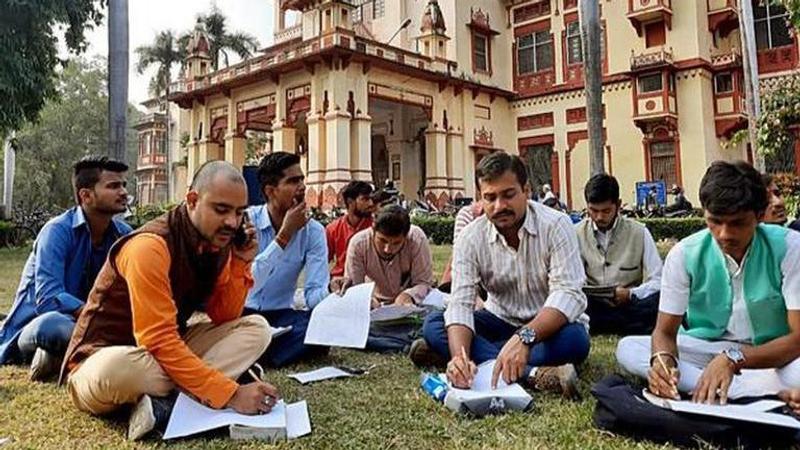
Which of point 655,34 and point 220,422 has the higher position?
point 655,34

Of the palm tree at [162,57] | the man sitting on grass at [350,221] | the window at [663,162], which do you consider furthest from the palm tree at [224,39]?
the man sitting on grass at [350,221]

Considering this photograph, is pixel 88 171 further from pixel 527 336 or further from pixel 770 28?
pixel 770 28

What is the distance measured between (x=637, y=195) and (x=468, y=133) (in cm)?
512

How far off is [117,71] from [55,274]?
522 cm

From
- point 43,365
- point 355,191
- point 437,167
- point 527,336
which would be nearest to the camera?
point 527,336

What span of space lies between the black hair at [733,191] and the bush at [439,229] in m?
10.7

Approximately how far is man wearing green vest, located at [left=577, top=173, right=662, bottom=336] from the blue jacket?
2.86 metres

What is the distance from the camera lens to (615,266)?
12.9 ft

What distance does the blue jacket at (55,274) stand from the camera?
9.74ft

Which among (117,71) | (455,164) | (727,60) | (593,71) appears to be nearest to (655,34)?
(727,60)

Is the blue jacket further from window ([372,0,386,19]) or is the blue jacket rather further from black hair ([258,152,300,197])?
window ([372,0,386,19])

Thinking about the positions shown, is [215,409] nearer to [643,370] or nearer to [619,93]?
[643,370]

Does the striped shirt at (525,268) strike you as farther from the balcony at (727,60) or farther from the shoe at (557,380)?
the balcony at (727,60)

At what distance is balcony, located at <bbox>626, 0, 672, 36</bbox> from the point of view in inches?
648
